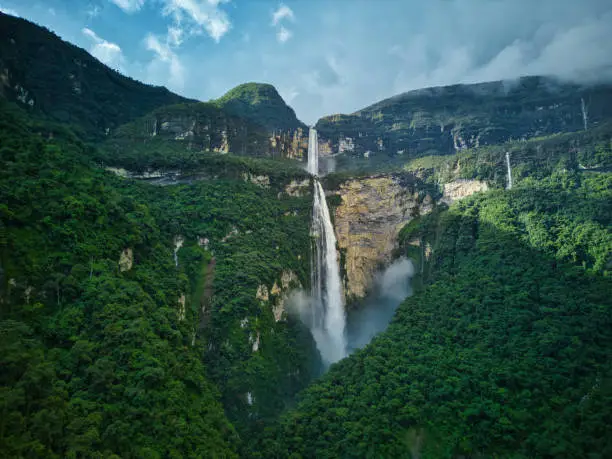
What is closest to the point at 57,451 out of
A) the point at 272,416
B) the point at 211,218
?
the point at 272,416

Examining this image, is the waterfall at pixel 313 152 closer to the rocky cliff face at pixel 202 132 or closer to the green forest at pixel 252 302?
the rocky cliff face at pixel 202 132

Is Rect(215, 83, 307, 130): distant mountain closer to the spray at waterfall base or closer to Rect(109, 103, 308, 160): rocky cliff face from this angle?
Rect(109, 103, 308, 160): rocky cliff face

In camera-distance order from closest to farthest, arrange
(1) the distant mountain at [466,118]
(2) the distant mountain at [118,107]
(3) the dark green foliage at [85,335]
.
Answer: (3) the dark green foliage at [85,335] < (2) the distant mountain at [118,107] < (1) the distant mountain at [466,118]

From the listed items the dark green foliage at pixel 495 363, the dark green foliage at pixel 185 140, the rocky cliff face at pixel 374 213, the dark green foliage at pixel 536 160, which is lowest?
the dark green foliage at pixel 495 363

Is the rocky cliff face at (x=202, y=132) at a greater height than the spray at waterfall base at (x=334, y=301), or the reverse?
the rocky cliff face at (x=202, y=132)

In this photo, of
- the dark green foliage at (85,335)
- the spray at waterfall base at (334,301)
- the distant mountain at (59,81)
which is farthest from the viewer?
the distant mountain at (59,81)

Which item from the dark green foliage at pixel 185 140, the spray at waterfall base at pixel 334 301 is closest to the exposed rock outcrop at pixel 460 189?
the spray at waterfall base at pixel 334 301

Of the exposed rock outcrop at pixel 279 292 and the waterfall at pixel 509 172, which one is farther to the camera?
the waterfall at pixel 509 172
